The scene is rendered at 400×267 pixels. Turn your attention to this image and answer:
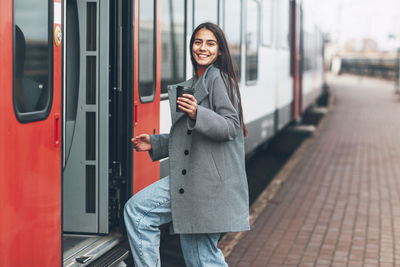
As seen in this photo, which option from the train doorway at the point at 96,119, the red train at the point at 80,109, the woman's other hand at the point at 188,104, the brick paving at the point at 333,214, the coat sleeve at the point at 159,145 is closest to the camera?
the red train at the point at 80,109

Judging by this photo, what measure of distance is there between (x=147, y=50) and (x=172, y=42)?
1.76 ft

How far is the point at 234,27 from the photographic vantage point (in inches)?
298

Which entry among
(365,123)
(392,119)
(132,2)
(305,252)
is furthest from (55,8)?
(392,119)

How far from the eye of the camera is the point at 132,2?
451 centimetres

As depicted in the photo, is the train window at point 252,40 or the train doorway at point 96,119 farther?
the train window at point 252,40

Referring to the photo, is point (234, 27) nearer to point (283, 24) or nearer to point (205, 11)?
point (205, 11)

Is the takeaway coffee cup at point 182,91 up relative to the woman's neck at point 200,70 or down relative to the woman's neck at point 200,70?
down

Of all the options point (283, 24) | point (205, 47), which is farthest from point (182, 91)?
point (283, 24)

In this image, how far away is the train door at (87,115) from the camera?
4512mm

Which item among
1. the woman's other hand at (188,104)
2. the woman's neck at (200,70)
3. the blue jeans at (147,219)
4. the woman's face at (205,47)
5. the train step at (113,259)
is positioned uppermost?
the woman's face at (205,47)

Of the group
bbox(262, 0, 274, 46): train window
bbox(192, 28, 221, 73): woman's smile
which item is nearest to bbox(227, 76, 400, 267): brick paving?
bbox(262, 0, 274, 46): train window

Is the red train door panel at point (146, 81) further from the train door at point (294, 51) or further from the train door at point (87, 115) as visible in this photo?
the train door at point (294, 51)

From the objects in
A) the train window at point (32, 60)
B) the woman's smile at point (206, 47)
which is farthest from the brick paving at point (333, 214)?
the train window at point (32, 60)

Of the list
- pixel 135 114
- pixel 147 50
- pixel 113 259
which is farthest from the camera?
pixel 147 50
